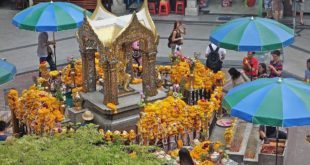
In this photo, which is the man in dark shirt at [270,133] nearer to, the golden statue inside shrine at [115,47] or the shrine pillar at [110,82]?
the golden statue inside shrine at [115,47]

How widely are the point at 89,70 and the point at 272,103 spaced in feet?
15.3

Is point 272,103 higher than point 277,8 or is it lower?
lower

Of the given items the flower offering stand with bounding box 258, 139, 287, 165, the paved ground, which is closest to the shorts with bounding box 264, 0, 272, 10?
the paved ground

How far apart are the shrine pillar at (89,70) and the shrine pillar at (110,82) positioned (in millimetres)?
926

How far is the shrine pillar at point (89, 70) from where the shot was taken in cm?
1284

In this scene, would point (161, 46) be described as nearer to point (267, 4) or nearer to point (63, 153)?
point (267, 4)

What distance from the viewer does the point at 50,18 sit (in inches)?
579

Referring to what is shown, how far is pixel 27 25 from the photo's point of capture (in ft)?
48.3

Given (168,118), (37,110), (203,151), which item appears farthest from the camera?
(37,110)

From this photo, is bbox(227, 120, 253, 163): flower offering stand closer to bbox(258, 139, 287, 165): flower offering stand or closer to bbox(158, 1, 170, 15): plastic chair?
bbox(258, 139, 287, 165): flower offering stand

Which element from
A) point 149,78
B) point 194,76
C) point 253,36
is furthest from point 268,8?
point 149,78

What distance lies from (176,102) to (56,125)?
2445 mm

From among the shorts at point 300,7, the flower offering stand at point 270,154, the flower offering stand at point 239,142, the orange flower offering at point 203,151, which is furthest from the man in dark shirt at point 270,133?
the shorts at point 300,7

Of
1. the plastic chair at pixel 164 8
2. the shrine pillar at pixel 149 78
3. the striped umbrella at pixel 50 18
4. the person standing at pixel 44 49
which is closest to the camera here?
the shrine pillar at pixel 149 78
